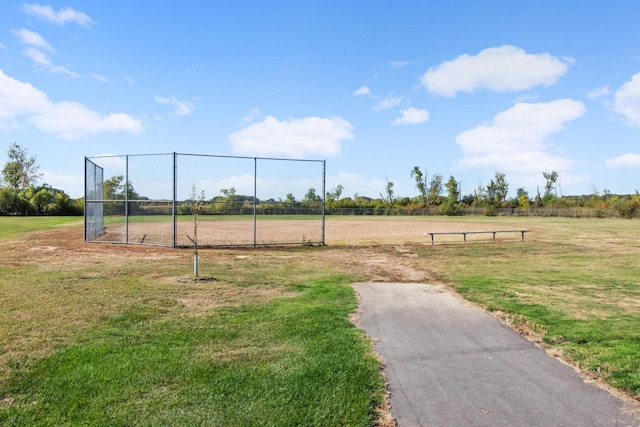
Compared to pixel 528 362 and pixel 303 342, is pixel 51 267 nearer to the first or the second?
pixel 303 342

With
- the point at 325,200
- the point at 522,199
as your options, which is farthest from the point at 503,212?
the point at 325,200

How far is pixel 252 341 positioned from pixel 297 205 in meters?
13.8

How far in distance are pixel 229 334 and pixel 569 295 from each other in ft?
20.7

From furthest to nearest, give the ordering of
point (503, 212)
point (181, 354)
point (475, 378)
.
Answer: point (503, 212), point (181, 354), point (475, 378)

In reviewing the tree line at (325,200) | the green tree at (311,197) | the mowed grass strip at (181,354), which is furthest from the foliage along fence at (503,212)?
the mowed grass strip at (181,354)

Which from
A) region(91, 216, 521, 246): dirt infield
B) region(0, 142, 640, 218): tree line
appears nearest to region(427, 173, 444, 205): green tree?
region(0, 142, 640, 218): tree line

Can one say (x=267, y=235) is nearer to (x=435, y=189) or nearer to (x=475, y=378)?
(x=475, y=378)

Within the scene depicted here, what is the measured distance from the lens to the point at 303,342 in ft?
15.8

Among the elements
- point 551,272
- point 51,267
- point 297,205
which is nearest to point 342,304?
point 551,272

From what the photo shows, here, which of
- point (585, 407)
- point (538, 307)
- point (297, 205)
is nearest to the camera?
point (585, 407)

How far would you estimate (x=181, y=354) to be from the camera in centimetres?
434

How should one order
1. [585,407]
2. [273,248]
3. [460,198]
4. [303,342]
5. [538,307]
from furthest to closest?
[460,198] → [273,248] → [538,307] → [303,342] → [585,407]

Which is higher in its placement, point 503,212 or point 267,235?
point 503,212

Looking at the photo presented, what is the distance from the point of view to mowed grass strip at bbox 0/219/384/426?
3197mm
